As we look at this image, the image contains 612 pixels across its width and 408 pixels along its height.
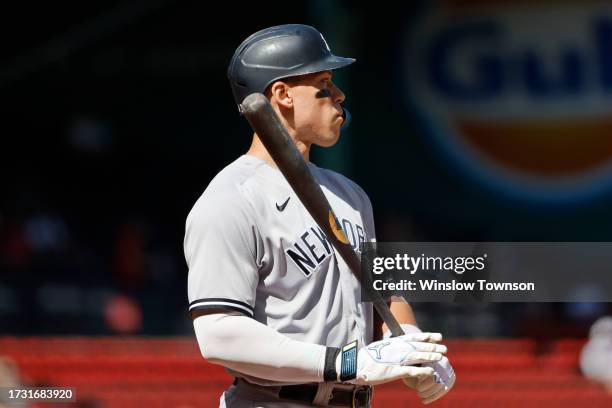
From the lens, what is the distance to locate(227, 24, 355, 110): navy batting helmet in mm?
2658

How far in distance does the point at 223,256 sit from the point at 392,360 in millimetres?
408

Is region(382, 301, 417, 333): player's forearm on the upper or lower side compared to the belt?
upper

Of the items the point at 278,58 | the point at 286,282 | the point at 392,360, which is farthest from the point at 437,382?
the point at 278,58

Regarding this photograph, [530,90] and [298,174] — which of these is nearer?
[298,174]

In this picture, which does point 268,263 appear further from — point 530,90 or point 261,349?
point 530,90

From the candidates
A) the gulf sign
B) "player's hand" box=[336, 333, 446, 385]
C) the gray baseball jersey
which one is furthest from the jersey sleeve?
the gulf sign

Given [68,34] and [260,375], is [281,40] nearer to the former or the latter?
[260,375]

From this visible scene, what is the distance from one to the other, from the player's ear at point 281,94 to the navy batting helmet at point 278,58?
0.05ft

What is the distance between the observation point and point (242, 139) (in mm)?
12406

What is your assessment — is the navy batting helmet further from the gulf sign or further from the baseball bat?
the gulf sign

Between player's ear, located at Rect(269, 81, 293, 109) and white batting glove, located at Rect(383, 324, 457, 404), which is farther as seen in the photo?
player's ear, located at Rect(269, 81, 293, 109)

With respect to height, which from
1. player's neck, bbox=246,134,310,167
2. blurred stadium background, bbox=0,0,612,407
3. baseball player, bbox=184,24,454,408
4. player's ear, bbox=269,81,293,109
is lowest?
baseball player, bbox=184,24,454,408

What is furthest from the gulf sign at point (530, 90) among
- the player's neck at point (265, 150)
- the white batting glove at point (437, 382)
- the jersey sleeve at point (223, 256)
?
the jersey sleeve at point (223, 256)

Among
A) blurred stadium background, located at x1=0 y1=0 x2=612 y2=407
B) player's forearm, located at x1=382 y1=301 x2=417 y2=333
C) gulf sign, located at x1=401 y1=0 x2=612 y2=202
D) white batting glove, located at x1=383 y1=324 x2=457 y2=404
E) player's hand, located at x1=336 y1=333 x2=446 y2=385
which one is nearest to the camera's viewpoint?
player's hand, located at x1=336 y1=333 x2=446 y2=385
